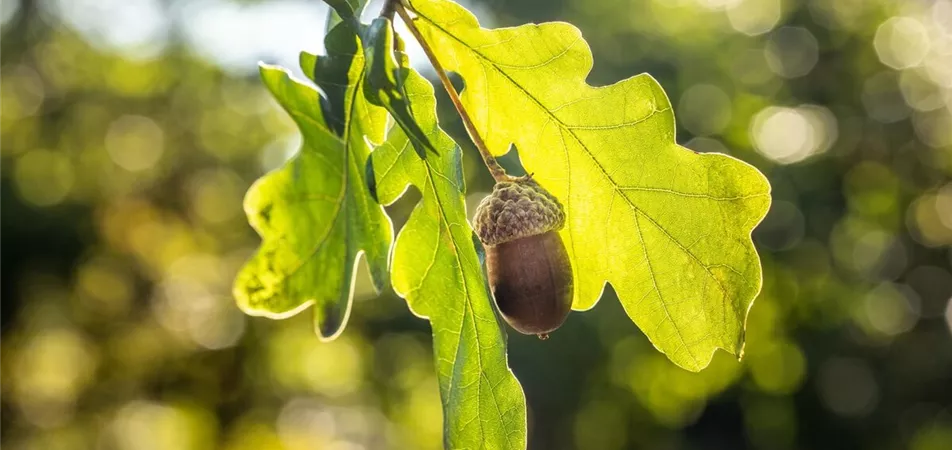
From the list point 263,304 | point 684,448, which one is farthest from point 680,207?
point 684,448

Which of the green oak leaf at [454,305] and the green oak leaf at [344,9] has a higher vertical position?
the green oak leaf at [344,9]

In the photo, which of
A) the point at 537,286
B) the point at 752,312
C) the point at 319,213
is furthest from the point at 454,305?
the point at 752,312

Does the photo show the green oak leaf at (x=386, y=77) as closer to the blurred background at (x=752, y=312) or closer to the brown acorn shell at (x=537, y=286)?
the brown acorn shell at (x=537, y=286)

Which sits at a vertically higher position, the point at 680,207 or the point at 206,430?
the point at 680,207

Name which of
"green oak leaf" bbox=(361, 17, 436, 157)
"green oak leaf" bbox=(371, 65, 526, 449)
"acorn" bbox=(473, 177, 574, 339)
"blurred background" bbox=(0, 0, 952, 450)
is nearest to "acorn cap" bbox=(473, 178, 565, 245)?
"acorn" bbox=(473, 177, 574, 339)

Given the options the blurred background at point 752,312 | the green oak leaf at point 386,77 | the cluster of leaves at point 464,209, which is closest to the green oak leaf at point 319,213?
the cluster of leaves at point 464,209

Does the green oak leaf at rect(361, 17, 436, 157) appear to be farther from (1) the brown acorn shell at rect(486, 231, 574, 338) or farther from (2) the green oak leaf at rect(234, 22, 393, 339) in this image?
(1) the brown acorn shell at rect(486, 231, 574, 338)

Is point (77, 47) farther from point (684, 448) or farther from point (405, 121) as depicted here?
point (405, 121)
